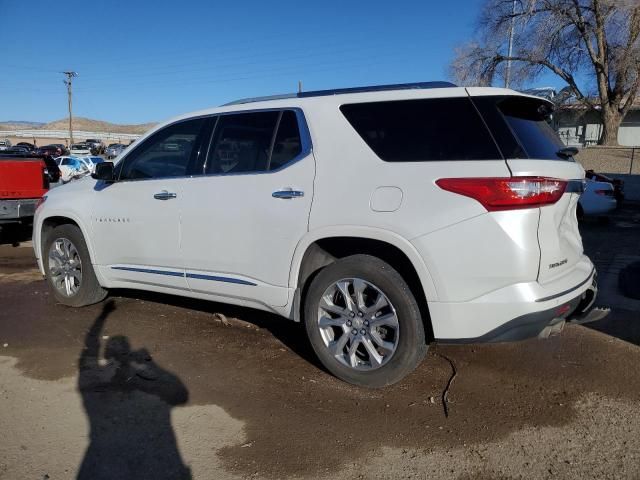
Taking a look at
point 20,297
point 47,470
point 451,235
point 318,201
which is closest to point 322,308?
point 318,201

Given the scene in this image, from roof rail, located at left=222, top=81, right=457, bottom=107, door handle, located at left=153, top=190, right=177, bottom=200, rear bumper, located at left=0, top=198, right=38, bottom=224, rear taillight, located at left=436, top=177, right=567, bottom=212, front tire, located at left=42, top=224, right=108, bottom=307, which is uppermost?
roof rail, located at left=222, top=81, right=457, bottom=107

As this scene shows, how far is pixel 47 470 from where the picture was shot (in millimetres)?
2750

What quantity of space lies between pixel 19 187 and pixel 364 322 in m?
7.23

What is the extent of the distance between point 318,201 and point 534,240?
137 centimetres

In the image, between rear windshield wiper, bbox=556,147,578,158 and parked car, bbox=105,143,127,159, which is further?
parked car, bbox=105,143,127,159

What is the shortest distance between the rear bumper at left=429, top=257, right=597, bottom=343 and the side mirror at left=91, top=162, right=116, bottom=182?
319cm

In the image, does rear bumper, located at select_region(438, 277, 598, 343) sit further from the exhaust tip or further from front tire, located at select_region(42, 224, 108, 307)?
front tire, located at select_region(42, 224, 108, 307)

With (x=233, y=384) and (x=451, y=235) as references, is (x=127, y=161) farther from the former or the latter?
(x=451, y=235)

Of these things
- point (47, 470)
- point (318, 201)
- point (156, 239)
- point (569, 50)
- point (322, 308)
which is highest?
point (569, 50)

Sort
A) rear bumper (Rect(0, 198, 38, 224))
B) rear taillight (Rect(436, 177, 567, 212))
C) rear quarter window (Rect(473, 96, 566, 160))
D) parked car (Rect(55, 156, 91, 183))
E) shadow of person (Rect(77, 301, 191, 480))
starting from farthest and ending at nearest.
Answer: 1. parked car (Rect(55, 156, 91, 183))
2. rear bumper (Rect(0, 198, 38, 224))
3. rear quarter window (Rect(473, 96, 566, 160))
4. rear taillight (Rect(436, 177, 567, 212))
5. shadow of person (Rect(77, 301, 191, 480))

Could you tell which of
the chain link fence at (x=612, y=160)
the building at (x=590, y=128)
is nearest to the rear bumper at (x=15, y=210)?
the chain link fence at (x=612, y=160)

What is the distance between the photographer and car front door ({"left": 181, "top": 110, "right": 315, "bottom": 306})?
3730mm

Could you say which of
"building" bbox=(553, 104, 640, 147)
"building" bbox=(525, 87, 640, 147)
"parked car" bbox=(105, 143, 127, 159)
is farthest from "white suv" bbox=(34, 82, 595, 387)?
"building" bbox=(553, 104, 640, 147)

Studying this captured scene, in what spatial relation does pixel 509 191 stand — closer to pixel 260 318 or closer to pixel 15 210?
pixel 260 318
